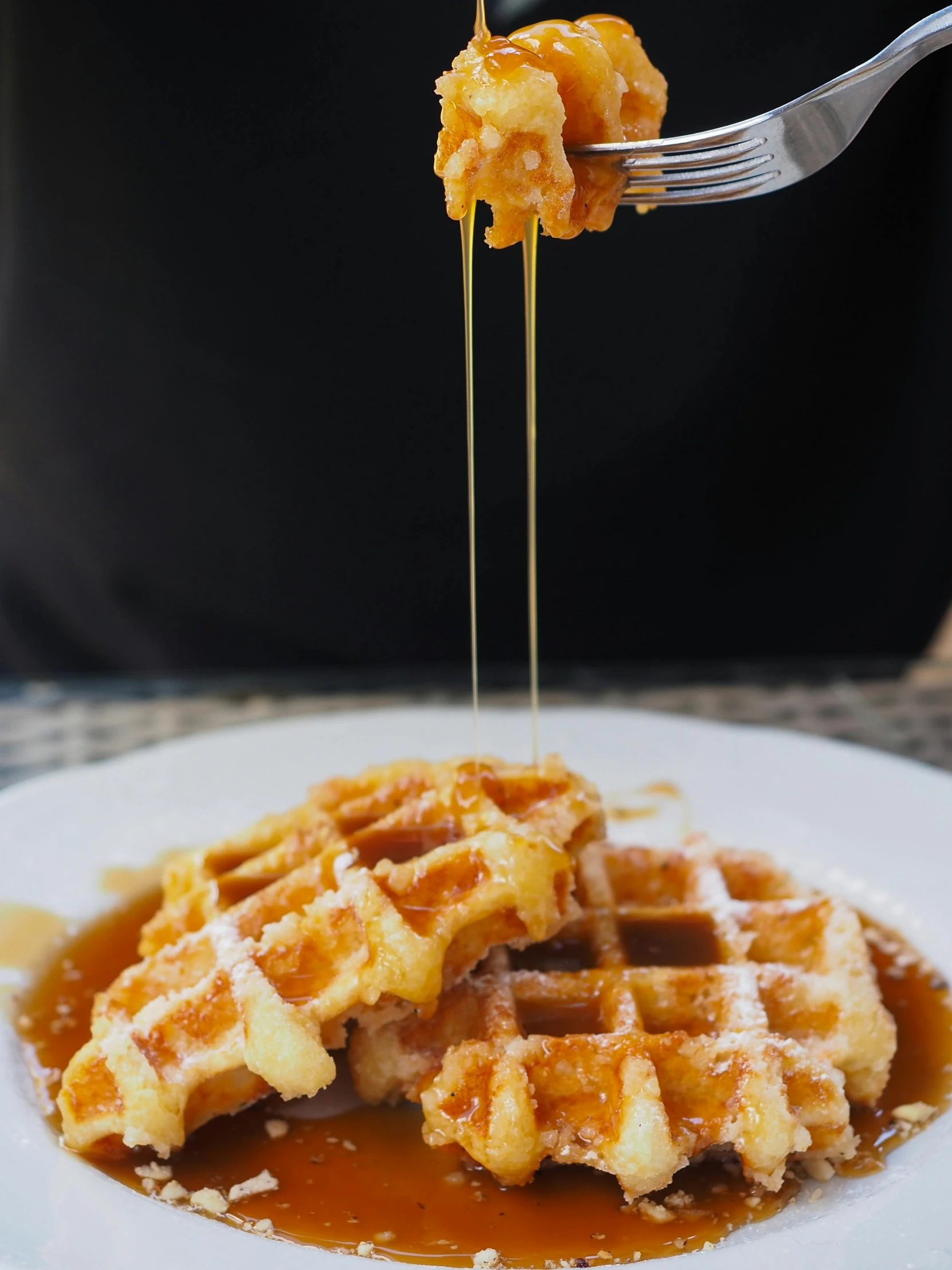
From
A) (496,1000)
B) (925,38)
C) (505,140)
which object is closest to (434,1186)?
(496,1000)

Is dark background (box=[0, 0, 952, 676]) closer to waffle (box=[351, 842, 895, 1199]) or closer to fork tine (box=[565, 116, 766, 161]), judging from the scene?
fork tine (box=[565, 116, 766, 161])

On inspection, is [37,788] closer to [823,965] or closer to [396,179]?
[823,965]

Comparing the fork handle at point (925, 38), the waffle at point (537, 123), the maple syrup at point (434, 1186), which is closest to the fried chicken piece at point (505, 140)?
the waffle at point (537, 123)

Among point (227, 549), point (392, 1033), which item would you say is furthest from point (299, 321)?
point (392, 1033)

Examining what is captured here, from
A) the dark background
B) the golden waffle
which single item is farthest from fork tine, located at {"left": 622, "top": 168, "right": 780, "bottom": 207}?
the dark background

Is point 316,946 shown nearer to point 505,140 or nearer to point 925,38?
point 505,140

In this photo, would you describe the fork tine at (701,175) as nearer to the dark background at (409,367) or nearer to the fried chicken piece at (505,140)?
the fried chicken piece at (505,140)
